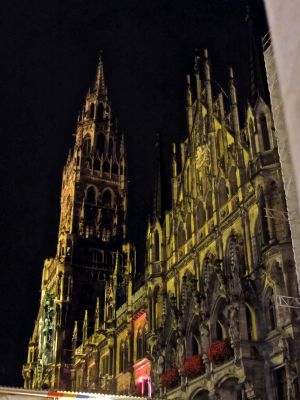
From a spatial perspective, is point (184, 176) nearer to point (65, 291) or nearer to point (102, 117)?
point (65, 291)

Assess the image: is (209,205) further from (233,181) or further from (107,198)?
(107,198)

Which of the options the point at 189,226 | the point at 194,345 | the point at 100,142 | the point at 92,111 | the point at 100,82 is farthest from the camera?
the point at 100,82

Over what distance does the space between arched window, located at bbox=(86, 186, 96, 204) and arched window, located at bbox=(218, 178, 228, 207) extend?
46.7 meters

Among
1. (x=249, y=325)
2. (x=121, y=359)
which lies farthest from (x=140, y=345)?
(x=249, y=325)

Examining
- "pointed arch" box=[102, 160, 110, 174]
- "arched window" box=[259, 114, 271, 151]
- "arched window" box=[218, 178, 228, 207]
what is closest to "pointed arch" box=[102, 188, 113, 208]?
"pointed arch" box=[102, 160, 110, 174]

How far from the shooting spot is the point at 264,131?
3097 centimetres

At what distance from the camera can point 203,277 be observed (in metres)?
34.2

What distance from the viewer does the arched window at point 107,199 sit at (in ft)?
265

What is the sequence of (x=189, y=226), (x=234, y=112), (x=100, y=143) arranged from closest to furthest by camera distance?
(x=234, y=112) → (x=189, y=226) → (x=100, y=143)

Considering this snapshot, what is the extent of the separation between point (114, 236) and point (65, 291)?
40.0 feet

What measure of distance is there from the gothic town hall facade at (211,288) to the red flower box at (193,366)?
0.19 feet

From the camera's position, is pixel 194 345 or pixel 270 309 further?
pixel 194 345

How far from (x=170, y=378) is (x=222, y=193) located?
12155mm

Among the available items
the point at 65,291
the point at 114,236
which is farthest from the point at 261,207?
the point at 114,236
